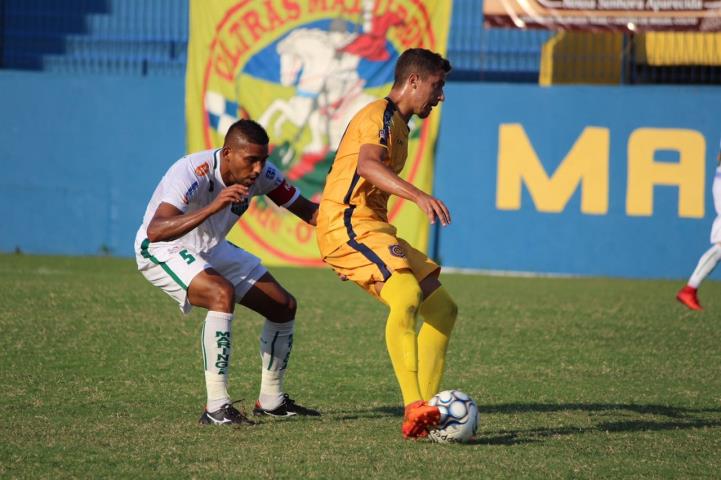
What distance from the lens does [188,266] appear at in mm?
6984

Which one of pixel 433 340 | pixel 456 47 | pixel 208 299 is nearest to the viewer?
pixel 433 340

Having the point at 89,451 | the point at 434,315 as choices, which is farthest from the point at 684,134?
the point at 89,451

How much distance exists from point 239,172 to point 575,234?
11232mm

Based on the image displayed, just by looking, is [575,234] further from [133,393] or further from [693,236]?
[133,393]

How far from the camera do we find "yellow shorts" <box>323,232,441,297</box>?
6.44m

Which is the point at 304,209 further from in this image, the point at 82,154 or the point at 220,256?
the point at 82,154

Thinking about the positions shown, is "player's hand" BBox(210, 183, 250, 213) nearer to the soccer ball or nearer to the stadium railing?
the soccer ball

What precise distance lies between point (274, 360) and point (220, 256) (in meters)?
0.71

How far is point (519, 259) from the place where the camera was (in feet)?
57.9

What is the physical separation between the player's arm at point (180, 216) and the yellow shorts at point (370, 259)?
0.64 metres

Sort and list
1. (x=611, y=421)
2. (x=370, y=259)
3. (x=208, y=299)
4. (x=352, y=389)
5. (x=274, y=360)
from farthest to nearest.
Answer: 1. (x=352, y=389)
2. (x=274, y=360)
3. (x=611, y=421)
4. (x=208, y=299)
5. (x=370, y=259)

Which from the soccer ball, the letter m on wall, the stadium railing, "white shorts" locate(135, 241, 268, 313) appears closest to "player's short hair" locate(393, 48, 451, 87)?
"white shorts" locate(135, 241, 268, 313)

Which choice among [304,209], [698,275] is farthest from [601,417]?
[698,275]

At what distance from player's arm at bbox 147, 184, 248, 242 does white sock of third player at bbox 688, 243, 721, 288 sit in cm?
768
